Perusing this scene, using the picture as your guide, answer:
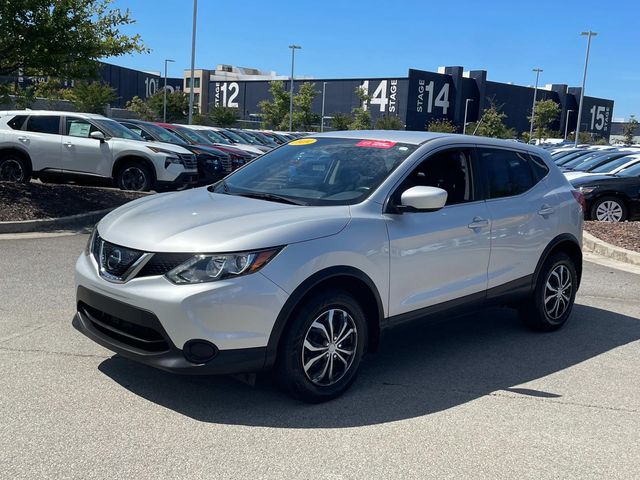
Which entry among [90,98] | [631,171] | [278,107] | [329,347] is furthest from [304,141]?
[278,107]

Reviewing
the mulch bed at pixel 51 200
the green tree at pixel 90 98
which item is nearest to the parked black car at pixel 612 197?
the mulch bed at pixel 51 200

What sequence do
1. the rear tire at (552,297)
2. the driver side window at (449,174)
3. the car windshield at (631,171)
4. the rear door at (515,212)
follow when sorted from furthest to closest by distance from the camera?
the car windshield at (631,171), the rear tire at (552,297), the rear door at (515,212), the driver side window at (449,174)

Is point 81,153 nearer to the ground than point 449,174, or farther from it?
A: nearer to the ground

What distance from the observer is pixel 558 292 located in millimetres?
6199

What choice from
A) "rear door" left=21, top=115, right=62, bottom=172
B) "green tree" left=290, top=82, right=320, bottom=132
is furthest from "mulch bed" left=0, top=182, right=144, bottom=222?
"green tree" left=290, top=82, right=320, bottom=132

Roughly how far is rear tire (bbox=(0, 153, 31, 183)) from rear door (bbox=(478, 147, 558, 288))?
1068 cm

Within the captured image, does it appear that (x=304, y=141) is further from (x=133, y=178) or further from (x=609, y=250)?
(x=133, y=178)

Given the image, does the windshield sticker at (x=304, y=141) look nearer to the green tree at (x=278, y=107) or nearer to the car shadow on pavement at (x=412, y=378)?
the car shadow on pavement at (x=412, y=378)

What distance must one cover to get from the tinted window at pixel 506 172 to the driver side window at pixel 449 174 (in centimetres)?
24

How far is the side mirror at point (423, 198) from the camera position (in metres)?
4.46

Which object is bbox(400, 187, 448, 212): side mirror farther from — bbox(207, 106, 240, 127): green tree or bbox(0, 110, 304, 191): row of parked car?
bbox(207, 106, 240, 127): green tree

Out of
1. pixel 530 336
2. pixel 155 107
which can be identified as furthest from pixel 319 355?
pixel 155 107

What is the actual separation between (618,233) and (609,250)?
4.19 ft

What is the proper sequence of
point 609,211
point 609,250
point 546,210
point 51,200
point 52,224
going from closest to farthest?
1. point 546,210
2. point 52,224
3. point 609,250
4. point 51,200
5. point 609,211
